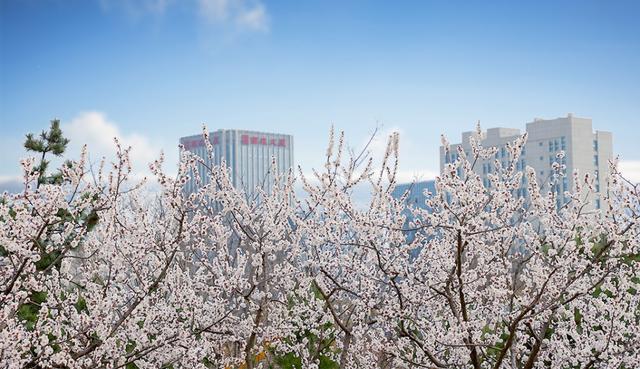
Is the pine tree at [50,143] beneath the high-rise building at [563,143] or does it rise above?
beneath

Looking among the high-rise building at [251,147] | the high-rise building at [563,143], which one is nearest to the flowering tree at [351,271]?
the high-rise building at [563,143]

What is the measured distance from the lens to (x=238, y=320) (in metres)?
7.82

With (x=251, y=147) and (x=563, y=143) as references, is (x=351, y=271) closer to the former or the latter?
(x=563, y=143)

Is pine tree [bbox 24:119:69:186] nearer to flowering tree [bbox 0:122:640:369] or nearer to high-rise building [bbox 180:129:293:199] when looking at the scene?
flowering tree [bbox 0:122:640:369]

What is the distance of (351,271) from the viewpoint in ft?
23.2

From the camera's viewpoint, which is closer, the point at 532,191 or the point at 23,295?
the point at 23,295

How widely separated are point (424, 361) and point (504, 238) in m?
1.67

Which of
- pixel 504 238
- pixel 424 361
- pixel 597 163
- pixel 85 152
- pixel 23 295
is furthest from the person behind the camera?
pixel 597 163

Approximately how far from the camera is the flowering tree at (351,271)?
18.7 ft

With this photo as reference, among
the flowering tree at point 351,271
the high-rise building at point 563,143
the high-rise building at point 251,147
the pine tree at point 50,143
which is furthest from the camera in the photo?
the high-rise building at point 251,147

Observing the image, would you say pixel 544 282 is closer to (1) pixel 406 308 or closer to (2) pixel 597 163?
(1) pixel 406 308

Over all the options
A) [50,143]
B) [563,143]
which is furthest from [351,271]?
[563,143]

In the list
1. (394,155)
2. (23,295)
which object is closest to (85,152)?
(23,295)

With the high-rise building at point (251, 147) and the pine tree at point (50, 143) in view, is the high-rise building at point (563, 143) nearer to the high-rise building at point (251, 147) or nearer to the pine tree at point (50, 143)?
the high-rise building at point (251, 147)
